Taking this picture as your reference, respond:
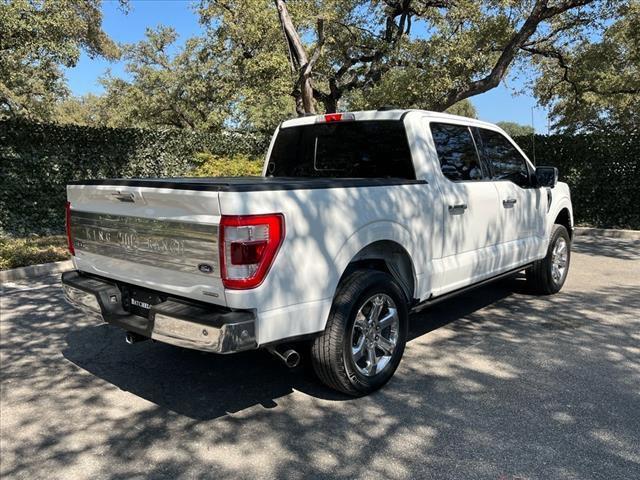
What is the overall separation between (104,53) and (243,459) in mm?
15796

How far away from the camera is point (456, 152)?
454 centimetres

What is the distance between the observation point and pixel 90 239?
3781 mm

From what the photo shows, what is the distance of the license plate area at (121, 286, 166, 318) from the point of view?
11.0 ft

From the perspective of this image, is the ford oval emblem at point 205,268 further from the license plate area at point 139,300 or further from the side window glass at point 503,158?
the side window glass at point 503,158

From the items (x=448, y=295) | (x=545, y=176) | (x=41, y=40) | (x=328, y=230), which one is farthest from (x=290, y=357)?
(x=41, y=40)

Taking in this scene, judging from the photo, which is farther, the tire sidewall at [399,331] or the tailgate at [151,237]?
the tire sidewall at [399,331]

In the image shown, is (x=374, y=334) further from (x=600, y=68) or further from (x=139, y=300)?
(x=600, y=68)

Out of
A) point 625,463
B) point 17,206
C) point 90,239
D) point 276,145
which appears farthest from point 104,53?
point 625,463

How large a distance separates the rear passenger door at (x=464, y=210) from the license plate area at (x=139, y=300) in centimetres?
212

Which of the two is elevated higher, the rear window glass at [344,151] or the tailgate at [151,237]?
the rear window glass at [344,151]

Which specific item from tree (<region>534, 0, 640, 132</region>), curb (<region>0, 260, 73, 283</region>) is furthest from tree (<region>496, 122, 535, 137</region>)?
curb (<region>0, 260, 73, 283</region>)

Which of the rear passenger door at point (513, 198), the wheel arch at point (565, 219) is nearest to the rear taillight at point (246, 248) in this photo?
the rear passenger door at point (513, 198)

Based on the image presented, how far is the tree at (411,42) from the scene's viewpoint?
39.1 feet

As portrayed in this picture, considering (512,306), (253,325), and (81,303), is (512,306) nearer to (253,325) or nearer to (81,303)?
(253,325)
